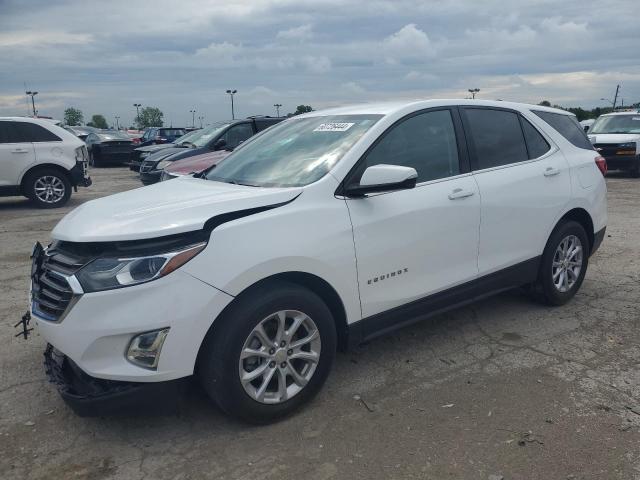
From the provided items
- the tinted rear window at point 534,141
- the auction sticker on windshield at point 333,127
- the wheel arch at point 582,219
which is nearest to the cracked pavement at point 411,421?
the wheel arch at point 582,219

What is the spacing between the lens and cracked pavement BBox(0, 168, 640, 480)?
2.83m

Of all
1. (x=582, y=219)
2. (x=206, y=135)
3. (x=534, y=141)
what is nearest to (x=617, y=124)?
(x=206, y=135)

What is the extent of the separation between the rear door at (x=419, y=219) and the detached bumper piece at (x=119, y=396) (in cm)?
124

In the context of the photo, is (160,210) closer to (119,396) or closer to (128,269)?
(128,269)

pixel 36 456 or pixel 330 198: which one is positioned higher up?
pixel 330 198

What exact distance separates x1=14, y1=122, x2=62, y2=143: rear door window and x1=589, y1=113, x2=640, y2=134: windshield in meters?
14.4

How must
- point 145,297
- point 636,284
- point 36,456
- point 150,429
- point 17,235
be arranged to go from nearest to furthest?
point 145,297 < point 36,456 < point 150,429 < point 636,284 < point 17,235

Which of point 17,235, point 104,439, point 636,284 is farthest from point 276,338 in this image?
point 17,235

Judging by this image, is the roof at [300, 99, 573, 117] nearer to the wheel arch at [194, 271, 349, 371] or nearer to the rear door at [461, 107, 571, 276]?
the rear door at [461, 107, 571, 276]

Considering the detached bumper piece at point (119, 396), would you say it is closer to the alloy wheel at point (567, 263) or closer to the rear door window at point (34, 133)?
the alloy wheel at point (567, 263)

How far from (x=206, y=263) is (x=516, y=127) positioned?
3.00m

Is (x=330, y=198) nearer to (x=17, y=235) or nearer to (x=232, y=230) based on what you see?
(x=232, y=230)

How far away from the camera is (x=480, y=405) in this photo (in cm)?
337

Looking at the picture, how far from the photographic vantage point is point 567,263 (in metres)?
4.95
